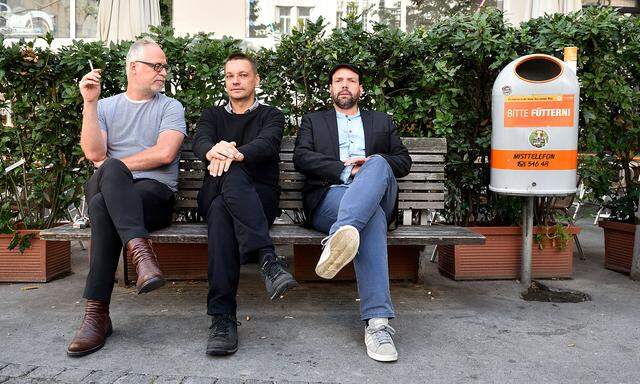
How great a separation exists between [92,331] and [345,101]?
2.20m

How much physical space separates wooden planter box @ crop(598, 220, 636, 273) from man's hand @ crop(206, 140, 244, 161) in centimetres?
333

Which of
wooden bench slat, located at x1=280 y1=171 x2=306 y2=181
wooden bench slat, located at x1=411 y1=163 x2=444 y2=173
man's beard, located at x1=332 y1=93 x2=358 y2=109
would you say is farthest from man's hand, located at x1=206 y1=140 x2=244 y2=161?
wooden bench slat, located at x1=411 y1=163 x2=444 y2=173

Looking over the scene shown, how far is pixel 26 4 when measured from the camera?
36.3ft

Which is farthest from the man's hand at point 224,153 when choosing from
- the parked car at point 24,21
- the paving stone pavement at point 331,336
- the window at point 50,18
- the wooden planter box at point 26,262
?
the parked car at point 24,21

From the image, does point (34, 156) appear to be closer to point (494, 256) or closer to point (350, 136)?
point (350, 136)

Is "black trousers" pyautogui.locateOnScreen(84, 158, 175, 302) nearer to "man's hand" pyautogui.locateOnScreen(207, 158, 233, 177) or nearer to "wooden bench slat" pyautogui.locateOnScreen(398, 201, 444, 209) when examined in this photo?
"man's hand" pyautogui.locateOnScreen(207, 158, 233, 177)

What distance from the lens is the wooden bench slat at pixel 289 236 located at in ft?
11.5

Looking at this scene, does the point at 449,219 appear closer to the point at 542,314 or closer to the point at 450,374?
the point at 542,314

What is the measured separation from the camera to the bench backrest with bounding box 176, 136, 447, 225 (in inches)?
168

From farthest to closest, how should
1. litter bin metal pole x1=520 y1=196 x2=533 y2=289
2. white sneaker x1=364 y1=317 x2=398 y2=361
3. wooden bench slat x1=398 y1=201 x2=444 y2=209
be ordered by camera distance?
litter bin metal pole x1=520 y1=196 x2=533 y2=289 < wooden bench slat x1=398 y1=201 x2=444 y2=209 < white sneaker x1=364 y1=317 x2=398 y2=361

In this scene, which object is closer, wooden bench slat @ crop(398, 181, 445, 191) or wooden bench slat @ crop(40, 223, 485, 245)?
wooden bench slat @ crop(40, 223, 485, 245)

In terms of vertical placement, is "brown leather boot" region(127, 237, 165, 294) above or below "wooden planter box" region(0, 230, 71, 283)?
above

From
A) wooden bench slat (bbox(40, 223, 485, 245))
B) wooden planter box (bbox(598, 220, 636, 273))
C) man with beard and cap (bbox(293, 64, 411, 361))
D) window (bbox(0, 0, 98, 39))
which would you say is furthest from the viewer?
window (bbox(0, 0, 98, 39))

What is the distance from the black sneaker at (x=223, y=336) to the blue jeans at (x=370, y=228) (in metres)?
0.71
